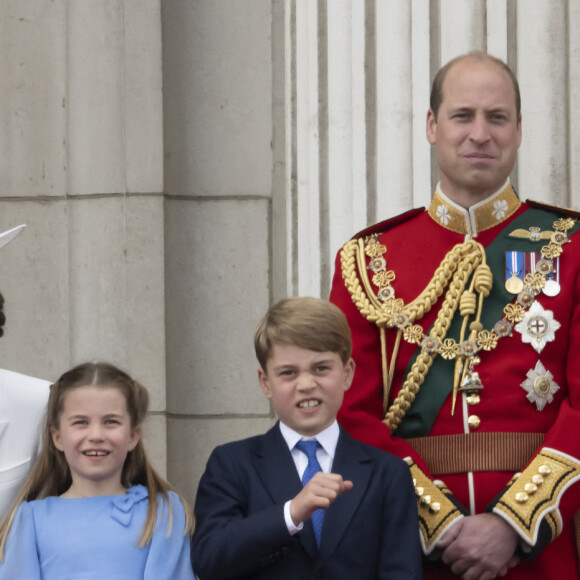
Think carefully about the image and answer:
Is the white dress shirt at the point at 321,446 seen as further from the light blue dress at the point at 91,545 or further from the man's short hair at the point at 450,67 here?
the man's short hair at the point at 450,67

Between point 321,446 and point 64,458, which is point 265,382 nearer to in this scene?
point 321,446

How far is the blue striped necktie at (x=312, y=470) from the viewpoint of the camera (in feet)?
10.3

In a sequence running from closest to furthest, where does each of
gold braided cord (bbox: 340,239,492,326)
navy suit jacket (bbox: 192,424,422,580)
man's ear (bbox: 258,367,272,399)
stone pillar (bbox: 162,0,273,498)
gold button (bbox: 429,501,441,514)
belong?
navy suit jacket (bbox: 192,424,422,580)
gold button (bbox: 429,501,441,514)
man's ear (bbox: 258,367,272,399)
gold braided cord (bbox: 340,239,492,326)
stone pillar (bbox: 162,0,273,498)

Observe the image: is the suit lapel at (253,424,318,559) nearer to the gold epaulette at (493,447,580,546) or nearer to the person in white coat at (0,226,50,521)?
the gold epaulette at (493,447,580,546)

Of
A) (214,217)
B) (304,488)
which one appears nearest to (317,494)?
(304,488)

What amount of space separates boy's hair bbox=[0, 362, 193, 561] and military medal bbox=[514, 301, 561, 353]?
35.9 inches

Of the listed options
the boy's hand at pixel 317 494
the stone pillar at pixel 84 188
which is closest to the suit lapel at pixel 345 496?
the boy's hand at pixel 317 494

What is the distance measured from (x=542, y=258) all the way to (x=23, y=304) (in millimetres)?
2553

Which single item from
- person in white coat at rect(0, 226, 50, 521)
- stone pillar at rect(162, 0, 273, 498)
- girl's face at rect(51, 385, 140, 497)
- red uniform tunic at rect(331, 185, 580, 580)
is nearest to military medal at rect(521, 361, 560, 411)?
red uniform tunic at rect(331, 185, 580, 580)

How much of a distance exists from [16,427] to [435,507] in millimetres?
1094

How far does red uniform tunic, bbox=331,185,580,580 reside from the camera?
3139 millimetres

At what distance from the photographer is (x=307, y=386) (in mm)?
3148

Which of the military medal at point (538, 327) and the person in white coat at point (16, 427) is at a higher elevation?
the military medal at point (538, 327)

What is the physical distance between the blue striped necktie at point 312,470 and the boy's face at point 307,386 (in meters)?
0.03
